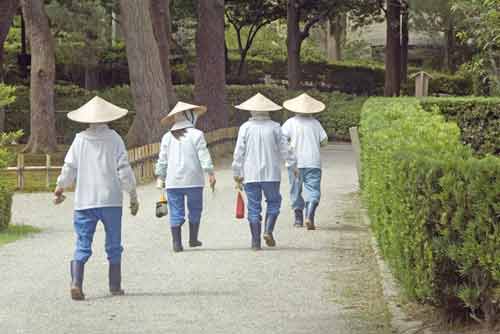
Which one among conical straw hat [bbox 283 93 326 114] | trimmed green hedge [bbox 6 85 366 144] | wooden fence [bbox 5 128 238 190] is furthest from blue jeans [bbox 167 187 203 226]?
trimmed green hedge [bbox 6 85 366 144]

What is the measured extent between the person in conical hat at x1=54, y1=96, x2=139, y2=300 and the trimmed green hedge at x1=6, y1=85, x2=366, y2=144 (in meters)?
28.0

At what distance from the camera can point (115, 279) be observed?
10.4 meters

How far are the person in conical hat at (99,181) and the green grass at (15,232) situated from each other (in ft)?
13.0

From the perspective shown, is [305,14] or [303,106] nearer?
[303,106]

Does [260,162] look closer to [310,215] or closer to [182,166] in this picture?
[182,166]

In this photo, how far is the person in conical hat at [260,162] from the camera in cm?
1350

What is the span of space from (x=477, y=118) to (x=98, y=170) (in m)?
20.6

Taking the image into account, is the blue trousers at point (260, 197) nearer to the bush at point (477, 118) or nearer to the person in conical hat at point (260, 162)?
the person in conical hat at point (260, 162)

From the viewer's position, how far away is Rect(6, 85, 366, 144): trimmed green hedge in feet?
130

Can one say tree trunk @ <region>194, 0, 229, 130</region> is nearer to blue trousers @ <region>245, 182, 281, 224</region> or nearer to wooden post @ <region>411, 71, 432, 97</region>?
wooden post @ <region>411, 71, 432, 97</region>

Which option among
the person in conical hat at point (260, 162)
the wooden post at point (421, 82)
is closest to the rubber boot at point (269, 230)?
the person in conical hat at point (260, 162)

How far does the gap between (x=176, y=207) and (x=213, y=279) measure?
6.80 feet

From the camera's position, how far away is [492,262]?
7.54 m

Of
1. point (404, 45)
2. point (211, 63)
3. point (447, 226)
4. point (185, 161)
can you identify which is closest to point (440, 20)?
point (404, 45)
